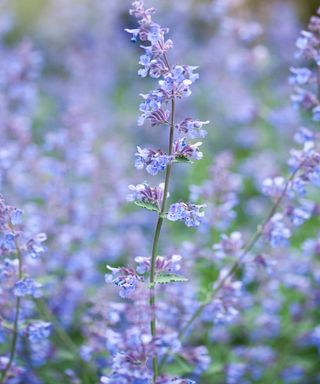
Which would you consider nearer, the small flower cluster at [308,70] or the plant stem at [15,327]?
the plant stem at [15,327]

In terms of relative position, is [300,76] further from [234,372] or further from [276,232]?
[234,372]

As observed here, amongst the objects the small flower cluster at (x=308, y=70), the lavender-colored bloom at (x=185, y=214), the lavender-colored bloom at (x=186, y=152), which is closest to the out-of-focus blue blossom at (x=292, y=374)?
the small flower cluster at (x=308, y=70)

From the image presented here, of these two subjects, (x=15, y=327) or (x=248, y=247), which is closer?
(x=15, y=327)

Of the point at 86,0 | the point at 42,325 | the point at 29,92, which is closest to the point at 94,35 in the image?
the point at 86,0

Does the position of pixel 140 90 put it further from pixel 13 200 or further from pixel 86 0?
pixel 13 200

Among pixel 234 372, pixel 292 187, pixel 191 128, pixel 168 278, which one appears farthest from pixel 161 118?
pixel 234 372

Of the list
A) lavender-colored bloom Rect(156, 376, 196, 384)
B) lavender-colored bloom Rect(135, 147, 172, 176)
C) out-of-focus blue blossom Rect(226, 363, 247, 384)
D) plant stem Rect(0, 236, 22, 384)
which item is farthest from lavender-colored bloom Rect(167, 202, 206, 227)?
out-of-focus blue blossom Rect(226, 363, 247, 384)

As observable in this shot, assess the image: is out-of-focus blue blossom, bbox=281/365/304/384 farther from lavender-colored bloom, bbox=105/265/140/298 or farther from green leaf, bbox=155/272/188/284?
lavender-colored bloom, bbox=105/265/140/298

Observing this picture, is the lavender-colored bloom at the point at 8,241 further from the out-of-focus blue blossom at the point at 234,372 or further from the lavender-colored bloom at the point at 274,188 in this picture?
the out-of-focus blue blossom at the point at 234,372
